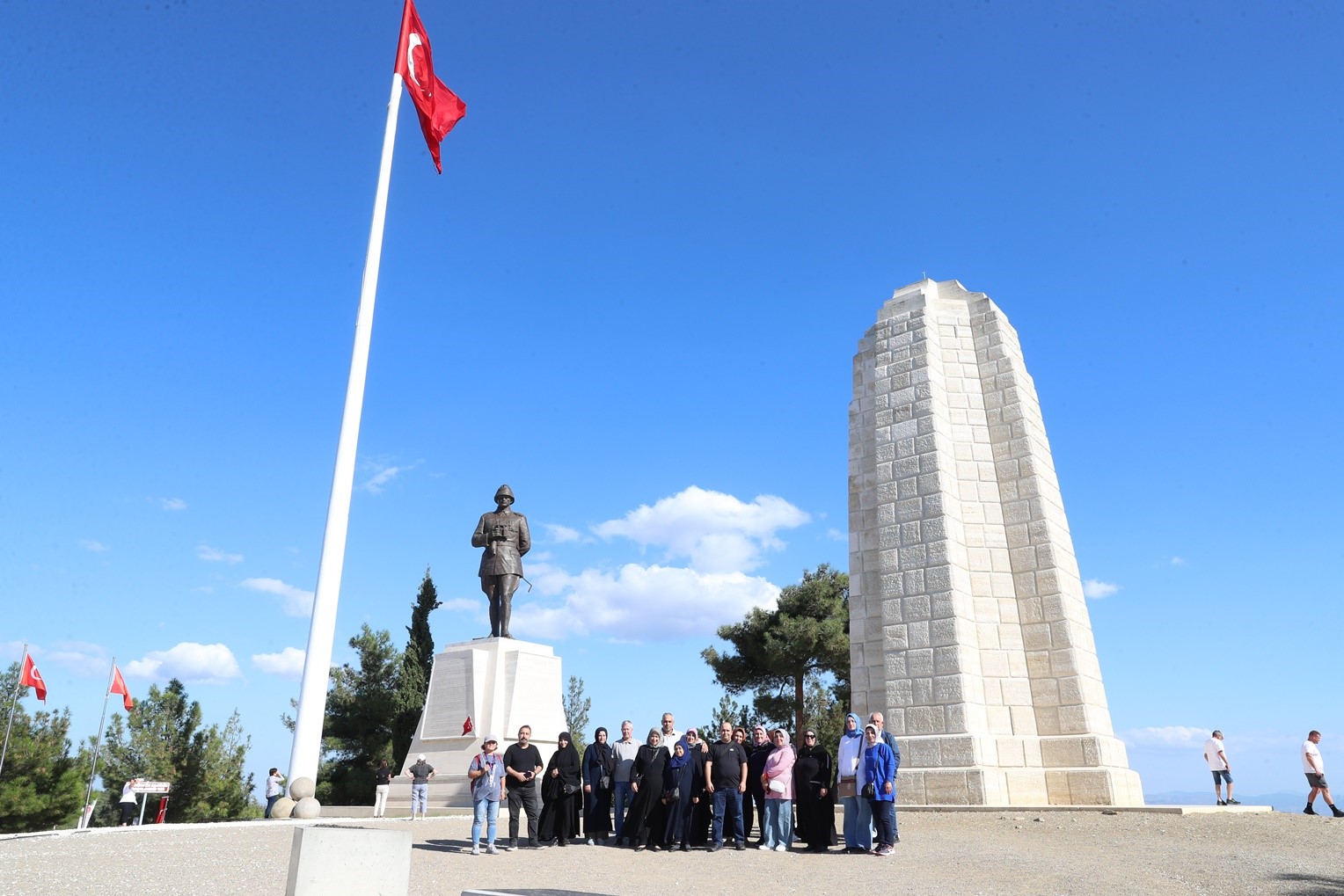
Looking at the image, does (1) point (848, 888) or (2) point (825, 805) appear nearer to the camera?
(1) point (848, 888)

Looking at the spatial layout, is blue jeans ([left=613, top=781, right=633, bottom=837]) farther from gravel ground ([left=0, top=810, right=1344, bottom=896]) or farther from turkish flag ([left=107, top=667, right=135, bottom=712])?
turkish flag ([left=107, top=667, right=135, bottom=712])

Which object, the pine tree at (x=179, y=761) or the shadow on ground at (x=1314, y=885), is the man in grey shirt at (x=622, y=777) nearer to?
the shadow on ground at (x=1314, y=885)

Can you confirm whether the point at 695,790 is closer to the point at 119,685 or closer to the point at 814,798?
the point at 814,798

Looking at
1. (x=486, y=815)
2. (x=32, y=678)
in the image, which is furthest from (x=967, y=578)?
(x=32, y=678)

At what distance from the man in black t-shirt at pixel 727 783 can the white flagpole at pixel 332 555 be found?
13.2 feet

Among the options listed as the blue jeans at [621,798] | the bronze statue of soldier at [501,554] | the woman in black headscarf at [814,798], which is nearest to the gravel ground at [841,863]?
the woman in black headscarf at [814,798]

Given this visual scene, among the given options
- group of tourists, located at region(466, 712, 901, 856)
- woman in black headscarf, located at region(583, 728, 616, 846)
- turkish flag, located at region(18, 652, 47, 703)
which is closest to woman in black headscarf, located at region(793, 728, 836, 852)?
group of tourists, located at region(466, 712, 901, 856)

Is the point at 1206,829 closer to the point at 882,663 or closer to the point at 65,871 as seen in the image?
the point at 882,663

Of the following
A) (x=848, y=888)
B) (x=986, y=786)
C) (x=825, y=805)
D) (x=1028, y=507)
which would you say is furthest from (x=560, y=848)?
(x=1028, y=507)

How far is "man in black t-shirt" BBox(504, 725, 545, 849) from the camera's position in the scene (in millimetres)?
9352

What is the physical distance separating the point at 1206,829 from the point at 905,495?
18.4 ft

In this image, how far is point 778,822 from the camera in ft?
29.9

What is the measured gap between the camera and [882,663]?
12.6 m

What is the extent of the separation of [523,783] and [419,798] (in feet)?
12.5
